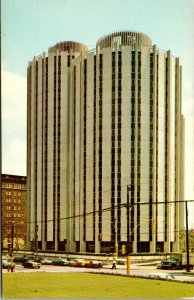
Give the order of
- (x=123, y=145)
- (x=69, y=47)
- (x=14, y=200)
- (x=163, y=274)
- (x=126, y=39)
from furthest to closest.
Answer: (x=14, y=200) < (x=69, y=47) < (x=126, y=39) < (x=123, y=145) < (x=163, y=274)

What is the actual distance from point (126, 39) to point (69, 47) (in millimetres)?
13546

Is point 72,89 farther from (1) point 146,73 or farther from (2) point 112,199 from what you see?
(2) point 112,199

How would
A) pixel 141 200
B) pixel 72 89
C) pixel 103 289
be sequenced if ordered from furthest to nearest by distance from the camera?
pixel 72 89
pixel 141 200
pixel 103 289

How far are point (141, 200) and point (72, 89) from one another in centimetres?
2543

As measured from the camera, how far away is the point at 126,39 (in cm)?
8744

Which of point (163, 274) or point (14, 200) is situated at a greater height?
point (14, 200)

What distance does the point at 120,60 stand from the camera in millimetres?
88188

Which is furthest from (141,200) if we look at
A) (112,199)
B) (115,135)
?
(115,135)

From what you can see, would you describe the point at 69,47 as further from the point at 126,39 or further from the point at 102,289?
the point at 102,289

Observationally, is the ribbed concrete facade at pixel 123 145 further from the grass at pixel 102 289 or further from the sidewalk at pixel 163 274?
the grass at pixel 102 289

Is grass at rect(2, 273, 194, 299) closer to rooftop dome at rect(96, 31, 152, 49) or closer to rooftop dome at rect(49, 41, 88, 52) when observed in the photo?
rooftop dome at rect(96, 31, 152, 49)

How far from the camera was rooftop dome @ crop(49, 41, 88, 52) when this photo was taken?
313ft

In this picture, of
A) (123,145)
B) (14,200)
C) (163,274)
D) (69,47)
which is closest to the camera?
(163,274)

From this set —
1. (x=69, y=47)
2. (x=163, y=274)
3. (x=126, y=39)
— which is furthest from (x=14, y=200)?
(x=163, y=274)
